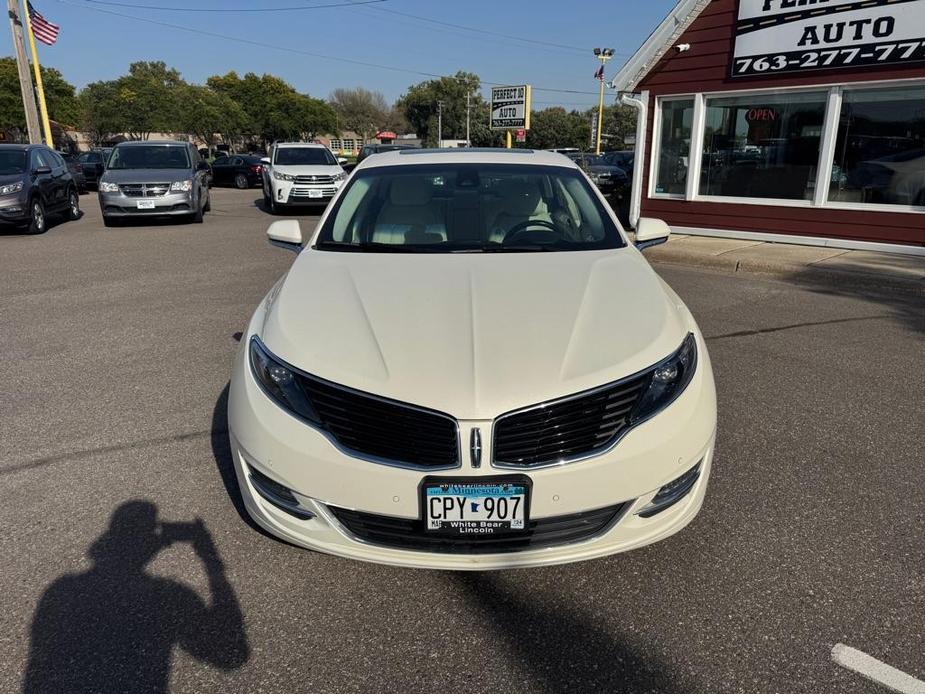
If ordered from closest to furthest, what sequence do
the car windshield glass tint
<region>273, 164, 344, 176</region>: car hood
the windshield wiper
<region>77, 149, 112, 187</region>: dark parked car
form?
1. the windshield wiper
2. the car windshield glass tint
3. <region>273, 164, 344, 176</region>: car hood
4. <region>77, 149, 112, 187</region>: dark parked car

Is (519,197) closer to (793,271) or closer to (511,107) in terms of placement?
(793,271)

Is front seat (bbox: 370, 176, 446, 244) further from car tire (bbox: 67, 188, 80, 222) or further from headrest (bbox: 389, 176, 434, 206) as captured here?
car tire (bbox: 67, 188, 80, 222)

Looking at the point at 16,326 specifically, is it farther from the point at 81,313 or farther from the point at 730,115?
the point at 730,115

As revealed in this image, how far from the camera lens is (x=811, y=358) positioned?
212 inches

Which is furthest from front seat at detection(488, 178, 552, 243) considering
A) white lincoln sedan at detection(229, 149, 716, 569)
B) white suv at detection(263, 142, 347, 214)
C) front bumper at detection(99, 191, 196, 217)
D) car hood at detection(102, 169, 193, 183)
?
white suv at detection(263, 142, 347, 214)

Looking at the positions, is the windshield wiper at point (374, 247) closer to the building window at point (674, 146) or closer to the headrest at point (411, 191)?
the headrest at point (411, 191)

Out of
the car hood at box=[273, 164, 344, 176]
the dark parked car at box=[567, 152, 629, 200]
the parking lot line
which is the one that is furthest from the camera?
the dark parked car at box=[567, 152, 629, 200]

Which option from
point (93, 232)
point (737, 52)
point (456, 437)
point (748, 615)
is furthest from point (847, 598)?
point (93, 232)

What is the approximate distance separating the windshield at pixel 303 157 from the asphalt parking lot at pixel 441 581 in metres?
13.8

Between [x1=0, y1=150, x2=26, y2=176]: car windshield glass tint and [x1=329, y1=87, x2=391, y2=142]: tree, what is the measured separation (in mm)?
86006

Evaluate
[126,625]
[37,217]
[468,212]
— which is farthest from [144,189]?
Answer: [126,625]

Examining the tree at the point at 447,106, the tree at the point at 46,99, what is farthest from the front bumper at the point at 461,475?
the tree at the point at 447,106

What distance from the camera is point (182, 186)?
46.9 feet

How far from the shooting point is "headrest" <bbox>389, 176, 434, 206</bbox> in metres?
3.97
